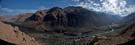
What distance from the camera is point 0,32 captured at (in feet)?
325

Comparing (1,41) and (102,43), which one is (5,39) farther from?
(102,43)

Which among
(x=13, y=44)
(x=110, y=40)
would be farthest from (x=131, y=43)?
(x=13, y=44)

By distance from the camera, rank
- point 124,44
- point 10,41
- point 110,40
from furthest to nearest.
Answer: point 110,40
point 124,44
point 10,41

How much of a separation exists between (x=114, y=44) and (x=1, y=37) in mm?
46903

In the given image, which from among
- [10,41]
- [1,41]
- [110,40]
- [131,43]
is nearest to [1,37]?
[1,41]

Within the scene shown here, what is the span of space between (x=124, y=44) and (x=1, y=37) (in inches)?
1827

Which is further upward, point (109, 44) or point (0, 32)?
point (0, 32)

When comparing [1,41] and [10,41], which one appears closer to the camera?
[1,41]

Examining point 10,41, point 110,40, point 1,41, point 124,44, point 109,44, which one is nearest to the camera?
point 1,41

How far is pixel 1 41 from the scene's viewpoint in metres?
94.5

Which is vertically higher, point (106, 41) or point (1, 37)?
point (1, 37)

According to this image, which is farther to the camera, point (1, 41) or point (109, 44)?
point (109, 44)

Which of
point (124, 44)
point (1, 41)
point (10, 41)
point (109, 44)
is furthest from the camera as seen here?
point (109, 44)

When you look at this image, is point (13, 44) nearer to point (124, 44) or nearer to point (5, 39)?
point (5, 39)
